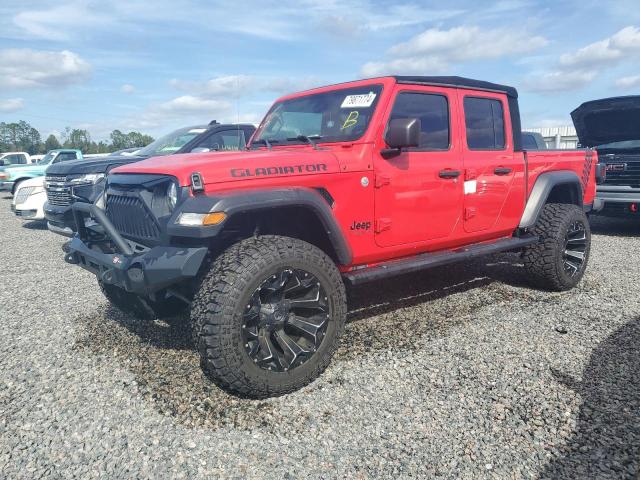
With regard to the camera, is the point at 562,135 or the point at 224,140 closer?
the point at 224,140

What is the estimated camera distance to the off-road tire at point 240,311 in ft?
8.83

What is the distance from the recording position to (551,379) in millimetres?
3064

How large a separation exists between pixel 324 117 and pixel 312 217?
3.45 ft

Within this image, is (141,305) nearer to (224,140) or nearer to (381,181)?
(381,181)

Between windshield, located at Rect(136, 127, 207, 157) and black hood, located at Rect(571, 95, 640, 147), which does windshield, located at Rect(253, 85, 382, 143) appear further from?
black hood, located at Rect(571, 95, 640, 147)

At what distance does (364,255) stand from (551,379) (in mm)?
1429

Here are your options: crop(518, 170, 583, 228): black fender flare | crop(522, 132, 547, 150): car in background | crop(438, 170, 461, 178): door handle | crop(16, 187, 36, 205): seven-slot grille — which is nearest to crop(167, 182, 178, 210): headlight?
crop(438, 170, 461, 178): door handle

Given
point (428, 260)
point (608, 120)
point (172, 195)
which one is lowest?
point (428, 260)

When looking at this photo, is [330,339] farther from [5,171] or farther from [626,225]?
[5,171]

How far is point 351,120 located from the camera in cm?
362

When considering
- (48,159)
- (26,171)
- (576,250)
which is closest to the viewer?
(576,250)

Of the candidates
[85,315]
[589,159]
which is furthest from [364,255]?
[589,159]

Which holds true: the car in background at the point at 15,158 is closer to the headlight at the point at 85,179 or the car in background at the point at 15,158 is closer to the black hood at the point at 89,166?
the black hood at the point at 89,166

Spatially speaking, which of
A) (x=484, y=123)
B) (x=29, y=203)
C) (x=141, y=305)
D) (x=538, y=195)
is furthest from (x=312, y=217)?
(x=29, y=203)
